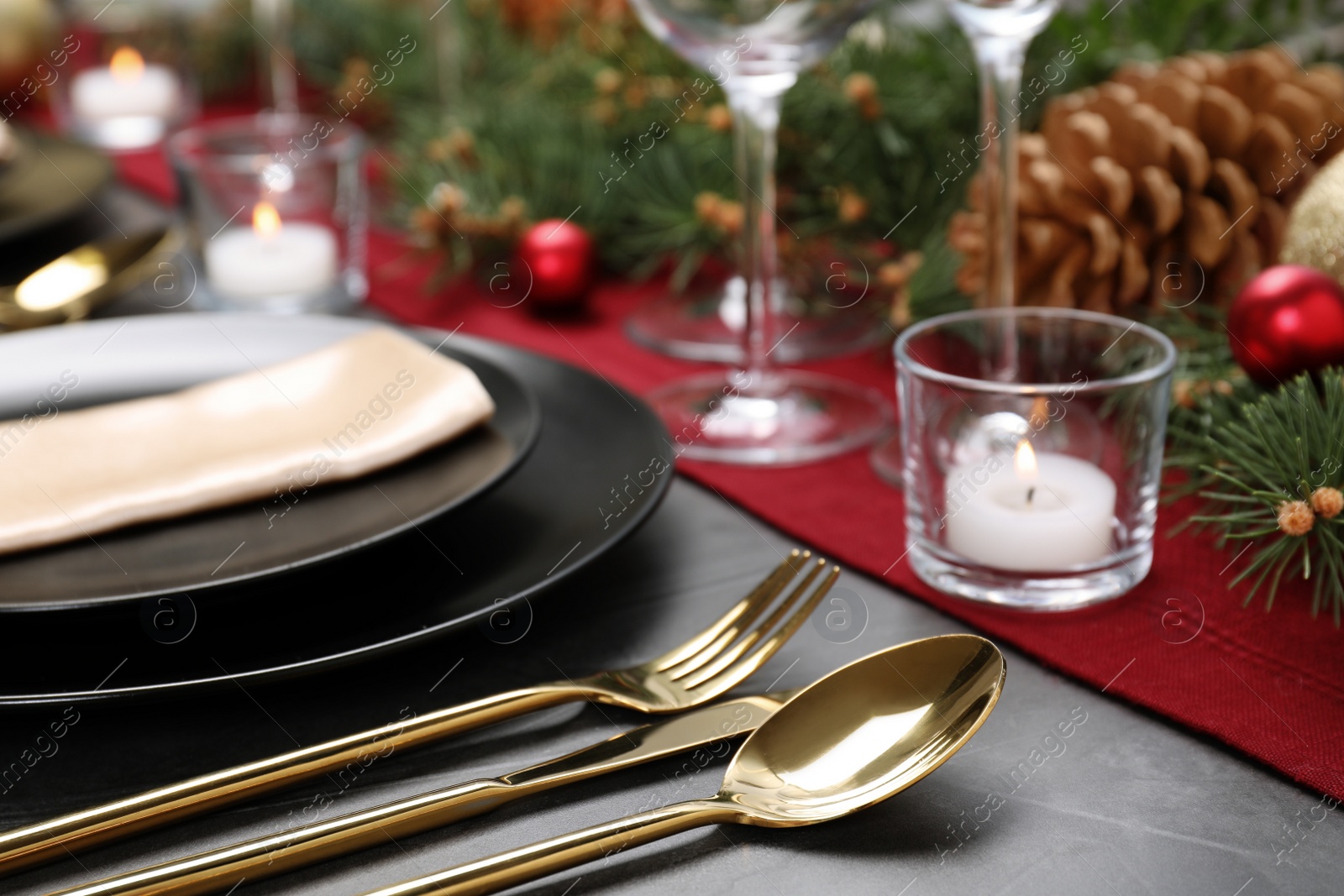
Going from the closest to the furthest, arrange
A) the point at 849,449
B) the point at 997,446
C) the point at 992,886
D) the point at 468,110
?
the point at 992,886 < the point at 997,446 < the point at 849,449 < the point at 468,110

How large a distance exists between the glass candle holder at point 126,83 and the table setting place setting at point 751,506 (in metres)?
0.43

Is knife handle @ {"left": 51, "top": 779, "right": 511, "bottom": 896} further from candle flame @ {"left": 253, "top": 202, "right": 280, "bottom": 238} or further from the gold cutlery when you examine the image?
candle flame @ {"left": 253, "top": 202, "right": 280, "bottom": 238}

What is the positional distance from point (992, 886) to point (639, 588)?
0.20 m

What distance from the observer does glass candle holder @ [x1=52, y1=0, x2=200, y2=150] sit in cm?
129

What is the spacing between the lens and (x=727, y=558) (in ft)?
1.72

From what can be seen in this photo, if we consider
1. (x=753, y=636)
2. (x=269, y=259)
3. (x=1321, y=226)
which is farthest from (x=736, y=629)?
(x=269, y=259)

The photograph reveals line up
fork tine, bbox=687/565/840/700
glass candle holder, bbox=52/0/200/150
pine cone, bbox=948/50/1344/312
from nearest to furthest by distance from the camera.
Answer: fork tine, bbox=687/565/840/700, pine cone, bbox=948/50/1344/312, glass candle holder, bbox=52/0/200/150

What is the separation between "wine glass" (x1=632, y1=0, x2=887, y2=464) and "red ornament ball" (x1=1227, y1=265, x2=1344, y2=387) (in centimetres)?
18

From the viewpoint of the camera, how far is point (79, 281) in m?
0.82

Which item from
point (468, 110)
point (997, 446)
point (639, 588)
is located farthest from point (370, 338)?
point (468, 110)

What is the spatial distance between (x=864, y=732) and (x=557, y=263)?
51 centimetres

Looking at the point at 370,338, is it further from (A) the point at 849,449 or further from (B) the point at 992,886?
(B) the point at 992,886

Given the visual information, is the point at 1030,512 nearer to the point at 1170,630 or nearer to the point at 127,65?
the point at 1170,630

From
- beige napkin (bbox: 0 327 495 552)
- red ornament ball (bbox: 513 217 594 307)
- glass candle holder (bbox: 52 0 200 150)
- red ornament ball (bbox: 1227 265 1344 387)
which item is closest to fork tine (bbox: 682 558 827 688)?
beige napkin (bbox: 0 327 495 552)
